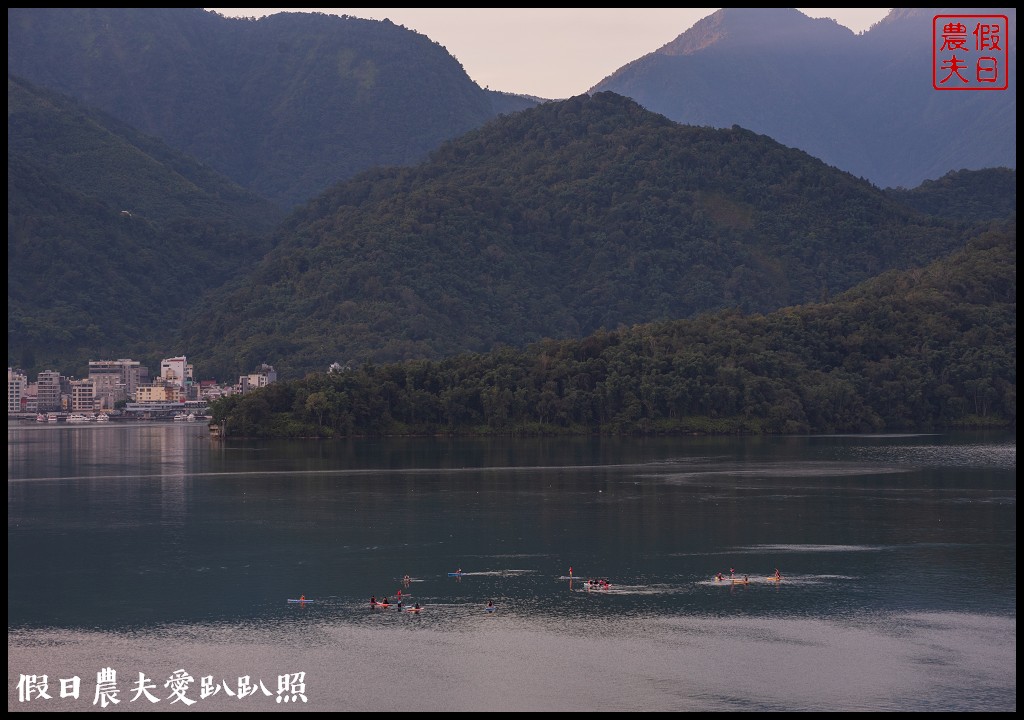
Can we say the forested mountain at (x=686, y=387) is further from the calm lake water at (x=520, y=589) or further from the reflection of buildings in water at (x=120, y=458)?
the calm lake water at (x=520, y=589)

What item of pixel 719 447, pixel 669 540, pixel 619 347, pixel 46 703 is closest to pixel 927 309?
pixel 619 347

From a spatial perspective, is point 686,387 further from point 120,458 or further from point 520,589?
point 520,589

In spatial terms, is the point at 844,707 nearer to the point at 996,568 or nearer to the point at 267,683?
the point at 267,683

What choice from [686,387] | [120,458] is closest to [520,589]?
[120,458]

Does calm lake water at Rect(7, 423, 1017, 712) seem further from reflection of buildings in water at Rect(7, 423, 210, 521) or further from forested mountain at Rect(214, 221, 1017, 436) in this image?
forested mountain at Rect(214, 221, 1017, 436)

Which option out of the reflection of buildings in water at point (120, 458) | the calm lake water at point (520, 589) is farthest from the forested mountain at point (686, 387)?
the calm lake water at point (520, 589)

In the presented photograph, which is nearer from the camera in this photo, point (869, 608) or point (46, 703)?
point (46, 703)
